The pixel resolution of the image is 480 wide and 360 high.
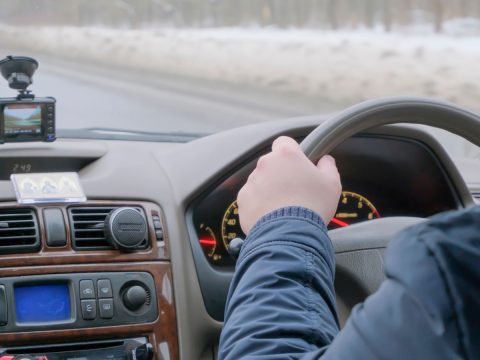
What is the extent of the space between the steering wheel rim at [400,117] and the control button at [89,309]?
1.12 metres

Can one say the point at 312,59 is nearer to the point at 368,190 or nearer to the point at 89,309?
the point at 368,190

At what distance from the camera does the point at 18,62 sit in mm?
3162

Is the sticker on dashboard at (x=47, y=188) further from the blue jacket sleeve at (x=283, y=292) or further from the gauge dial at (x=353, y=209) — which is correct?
Result: the blue jacket sleeve at (x=283, y=292)

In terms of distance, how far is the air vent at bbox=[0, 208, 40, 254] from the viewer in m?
2.83

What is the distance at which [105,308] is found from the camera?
292 cm

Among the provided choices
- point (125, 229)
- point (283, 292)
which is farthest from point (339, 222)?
point (283, 292)

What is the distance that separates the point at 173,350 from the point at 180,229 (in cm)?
42

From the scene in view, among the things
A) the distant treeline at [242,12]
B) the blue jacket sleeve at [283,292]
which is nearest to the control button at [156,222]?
the distant treeline at [242,12]

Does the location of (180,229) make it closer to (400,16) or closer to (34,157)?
(34,157)

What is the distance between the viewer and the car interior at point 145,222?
2.83m

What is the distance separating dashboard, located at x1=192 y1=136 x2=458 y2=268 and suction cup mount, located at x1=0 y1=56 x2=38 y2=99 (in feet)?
2.47

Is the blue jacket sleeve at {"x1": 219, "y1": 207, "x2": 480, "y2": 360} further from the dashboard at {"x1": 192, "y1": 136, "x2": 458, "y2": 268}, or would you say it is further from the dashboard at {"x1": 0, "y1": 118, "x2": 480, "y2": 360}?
the dashboard at {"x1": 192, "y1": 136, "x2": 458, "y2": 268}

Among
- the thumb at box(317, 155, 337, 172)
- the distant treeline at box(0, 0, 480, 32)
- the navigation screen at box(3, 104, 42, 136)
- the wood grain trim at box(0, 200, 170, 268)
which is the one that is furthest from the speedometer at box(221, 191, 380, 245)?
the thumb at box(317, 155, 337, 172)

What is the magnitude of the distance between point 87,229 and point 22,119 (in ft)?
1.51
